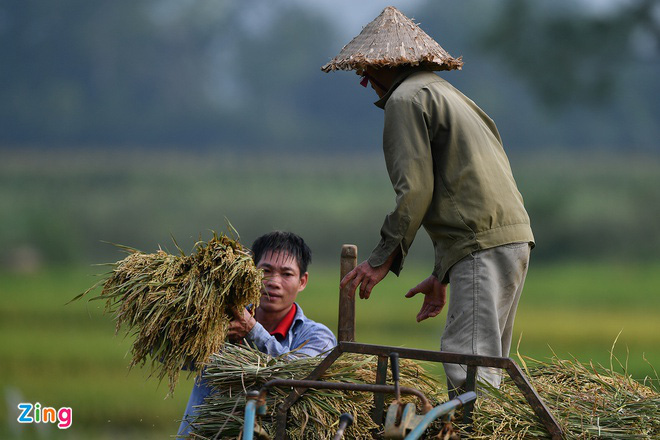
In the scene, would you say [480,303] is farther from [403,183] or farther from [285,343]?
[285,343]

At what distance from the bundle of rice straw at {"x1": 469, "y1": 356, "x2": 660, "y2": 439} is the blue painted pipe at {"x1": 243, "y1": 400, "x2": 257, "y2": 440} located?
2.56 ft

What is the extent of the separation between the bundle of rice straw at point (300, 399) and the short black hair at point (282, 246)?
0.62 metres

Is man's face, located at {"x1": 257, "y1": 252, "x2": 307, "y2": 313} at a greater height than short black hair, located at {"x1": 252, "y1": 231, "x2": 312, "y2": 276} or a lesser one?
lesser

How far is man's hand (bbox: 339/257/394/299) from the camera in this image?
418cm

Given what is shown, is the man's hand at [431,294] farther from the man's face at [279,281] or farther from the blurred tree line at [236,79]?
the blurred tree line at [236,79]

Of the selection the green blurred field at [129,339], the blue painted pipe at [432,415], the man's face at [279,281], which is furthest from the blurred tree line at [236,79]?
the blue painted pipe at [432,415]

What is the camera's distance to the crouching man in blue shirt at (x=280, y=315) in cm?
429

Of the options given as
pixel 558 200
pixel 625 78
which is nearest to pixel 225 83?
pixel 558 200

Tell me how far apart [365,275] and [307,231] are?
916 inches

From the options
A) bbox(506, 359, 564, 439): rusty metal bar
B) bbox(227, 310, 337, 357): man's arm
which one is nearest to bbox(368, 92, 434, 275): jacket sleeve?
bbox(227, 310, 337, 357): man's arm

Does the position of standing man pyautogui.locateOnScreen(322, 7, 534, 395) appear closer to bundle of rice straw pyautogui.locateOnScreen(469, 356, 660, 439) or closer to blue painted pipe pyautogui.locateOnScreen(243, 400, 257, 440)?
bundle of rice straw pyautogui.locateOnScreen(469, 356, 660, 439)

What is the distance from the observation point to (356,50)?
4406 millimetres

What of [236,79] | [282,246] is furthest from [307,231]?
[282,246]

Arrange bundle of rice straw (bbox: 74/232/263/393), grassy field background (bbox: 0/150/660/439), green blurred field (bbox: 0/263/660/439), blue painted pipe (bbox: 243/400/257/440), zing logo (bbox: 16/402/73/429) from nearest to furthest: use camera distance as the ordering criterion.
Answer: blue painted pipe (bbox: 243/400/257/440)
bundle of rice straw (bbox: 74/232/263/393)
zing logo (bbox: 16/402/73/429)
green blurred field (bbox: 0/263/660/439)
grassy field background (bbox: 0/150/660/439)
